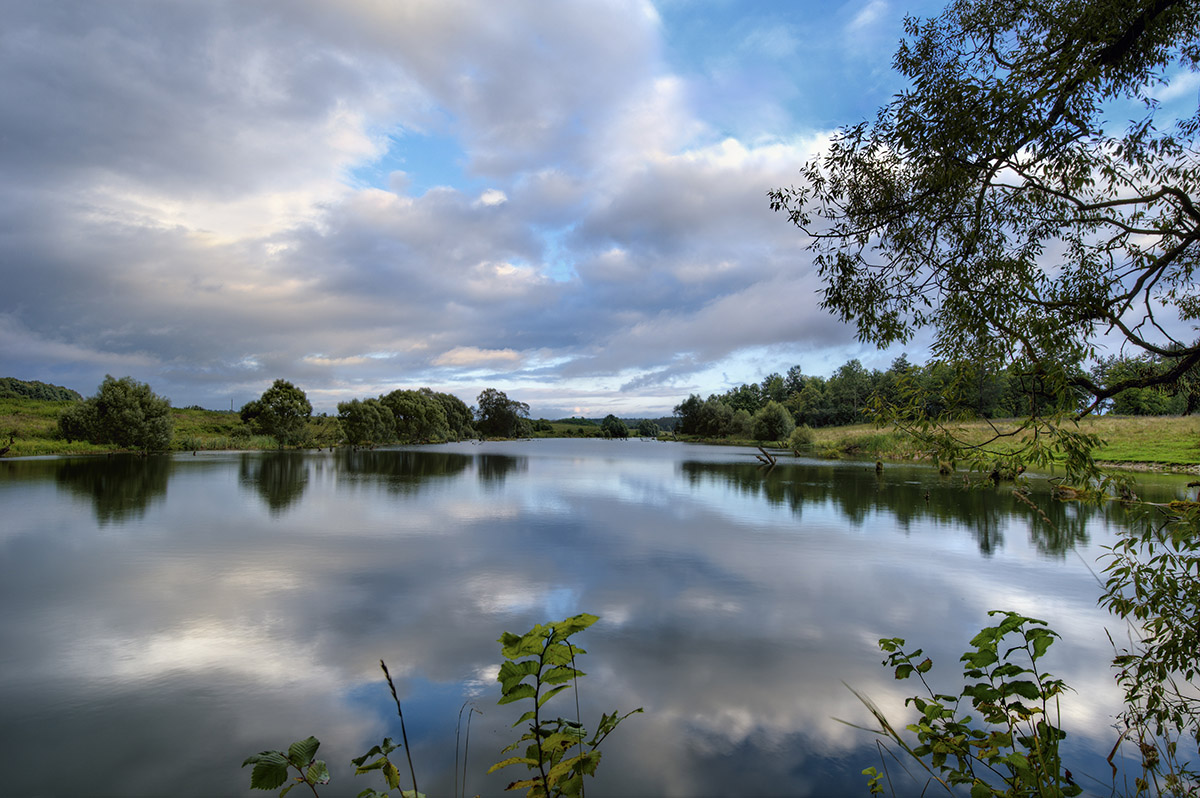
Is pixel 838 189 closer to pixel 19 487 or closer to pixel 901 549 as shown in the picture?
pixel 901 549

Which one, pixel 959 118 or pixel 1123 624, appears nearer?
pixel 959 118

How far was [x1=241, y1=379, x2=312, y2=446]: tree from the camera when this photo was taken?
5100 cm

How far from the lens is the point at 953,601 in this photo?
961 centimetres

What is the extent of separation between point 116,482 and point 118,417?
60.6 ft

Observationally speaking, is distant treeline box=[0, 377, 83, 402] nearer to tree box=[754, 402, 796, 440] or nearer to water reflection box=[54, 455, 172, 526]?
water reflection box=[54, 455, 172, 526]

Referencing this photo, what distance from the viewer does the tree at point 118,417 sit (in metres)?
36.5

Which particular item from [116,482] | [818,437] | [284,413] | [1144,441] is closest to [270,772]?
[116,482]

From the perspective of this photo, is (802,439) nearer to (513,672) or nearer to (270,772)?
(513,672)

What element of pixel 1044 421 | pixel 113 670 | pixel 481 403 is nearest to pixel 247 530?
pixel 113 670

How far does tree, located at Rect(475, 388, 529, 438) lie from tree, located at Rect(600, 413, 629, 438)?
38.5 metres

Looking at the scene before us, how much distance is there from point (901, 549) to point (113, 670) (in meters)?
14.7

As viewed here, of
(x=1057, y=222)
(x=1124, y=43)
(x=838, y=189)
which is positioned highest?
(x=1124, y=43)

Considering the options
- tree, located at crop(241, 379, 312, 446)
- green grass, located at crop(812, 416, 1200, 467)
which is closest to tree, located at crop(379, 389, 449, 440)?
tree, located at crop(241, 379, 312, 446)

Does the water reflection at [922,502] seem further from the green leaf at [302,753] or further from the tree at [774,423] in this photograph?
the tree at [774,423]
